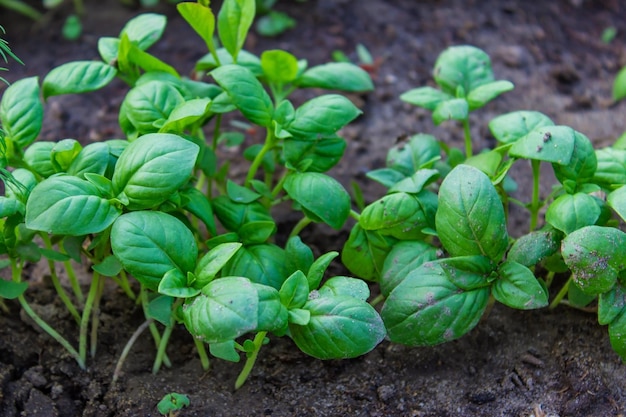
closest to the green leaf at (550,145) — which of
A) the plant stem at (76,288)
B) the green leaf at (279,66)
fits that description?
the green leaf at (279,66)

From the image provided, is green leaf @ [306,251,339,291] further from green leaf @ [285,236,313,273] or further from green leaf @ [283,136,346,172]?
green leaf @ [283,136,346,172]

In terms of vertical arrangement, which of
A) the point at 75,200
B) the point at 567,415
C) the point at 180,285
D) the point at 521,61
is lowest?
the point at 567,415

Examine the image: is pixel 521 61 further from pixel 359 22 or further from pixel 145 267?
pixel 145 267

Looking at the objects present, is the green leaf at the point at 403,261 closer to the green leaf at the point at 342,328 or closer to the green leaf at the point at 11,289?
the green leaf at the point at 342,328

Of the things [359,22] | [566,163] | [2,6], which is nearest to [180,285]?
[566,163]

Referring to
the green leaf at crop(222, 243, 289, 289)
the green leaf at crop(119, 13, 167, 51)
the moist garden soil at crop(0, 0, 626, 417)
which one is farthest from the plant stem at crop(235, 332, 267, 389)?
the green leaf at crop(119, 13, 167, 51)
